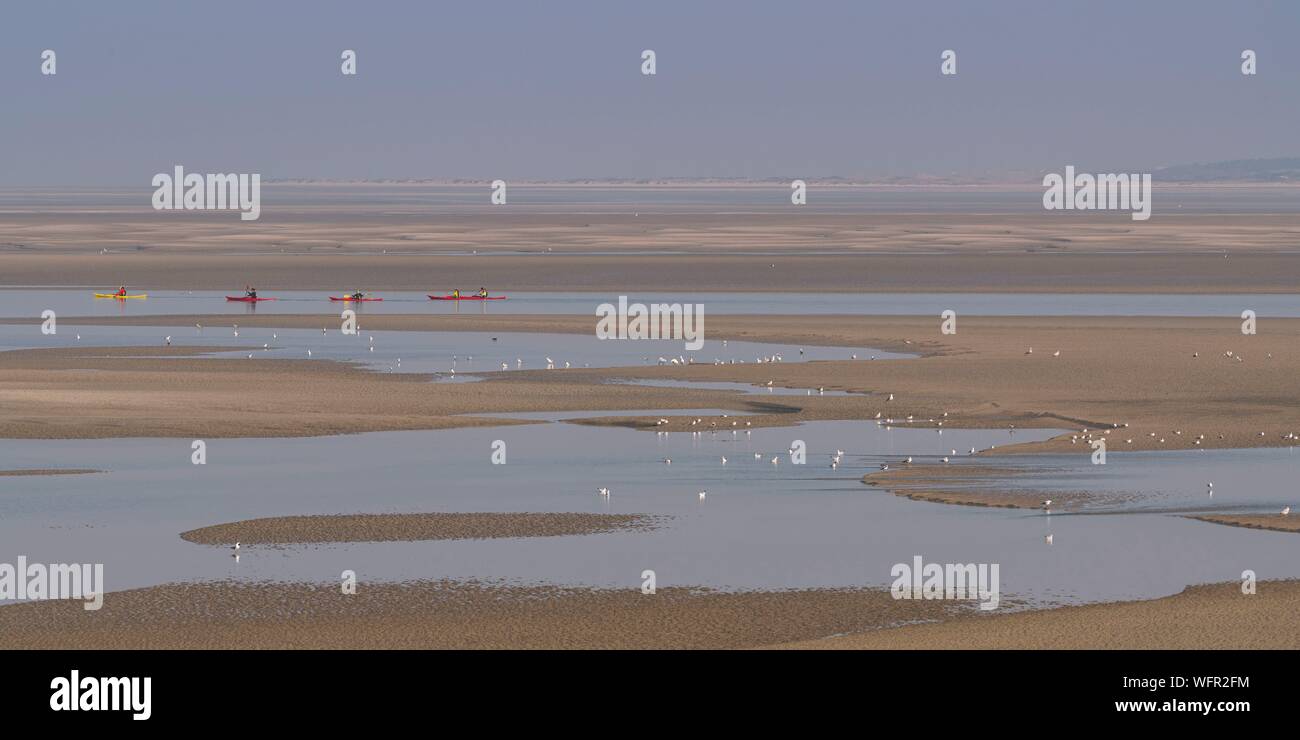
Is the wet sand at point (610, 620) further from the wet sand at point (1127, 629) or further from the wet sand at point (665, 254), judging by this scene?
the wet sand at point (665, 254)

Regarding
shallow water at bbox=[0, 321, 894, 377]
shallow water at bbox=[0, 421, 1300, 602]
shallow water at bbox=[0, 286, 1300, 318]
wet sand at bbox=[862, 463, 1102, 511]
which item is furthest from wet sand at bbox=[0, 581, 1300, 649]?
shallow water at bbox=[0, 286, 1300, 318]

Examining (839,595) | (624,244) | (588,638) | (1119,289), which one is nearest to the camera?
(588,638)

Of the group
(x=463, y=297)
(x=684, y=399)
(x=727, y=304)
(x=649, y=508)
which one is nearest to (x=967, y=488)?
(x=649, y=508)

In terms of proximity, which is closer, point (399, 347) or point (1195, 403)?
point (1195, 403)

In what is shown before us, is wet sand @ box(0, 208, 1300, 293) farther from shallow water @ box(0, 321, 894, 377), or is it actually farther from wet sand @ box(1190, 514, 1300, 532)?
wet sand @ box(1190, 514, 1300, 532)

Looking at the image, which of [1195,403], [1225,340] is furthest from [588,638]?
[1225,340]

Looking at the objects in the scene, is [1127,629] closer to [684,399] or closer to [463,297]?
[684,399]

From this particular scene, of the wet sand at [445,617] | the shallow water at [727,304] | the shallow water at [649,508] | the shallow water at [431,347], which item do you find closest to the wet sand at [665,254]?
the shallow water at [727,304]
